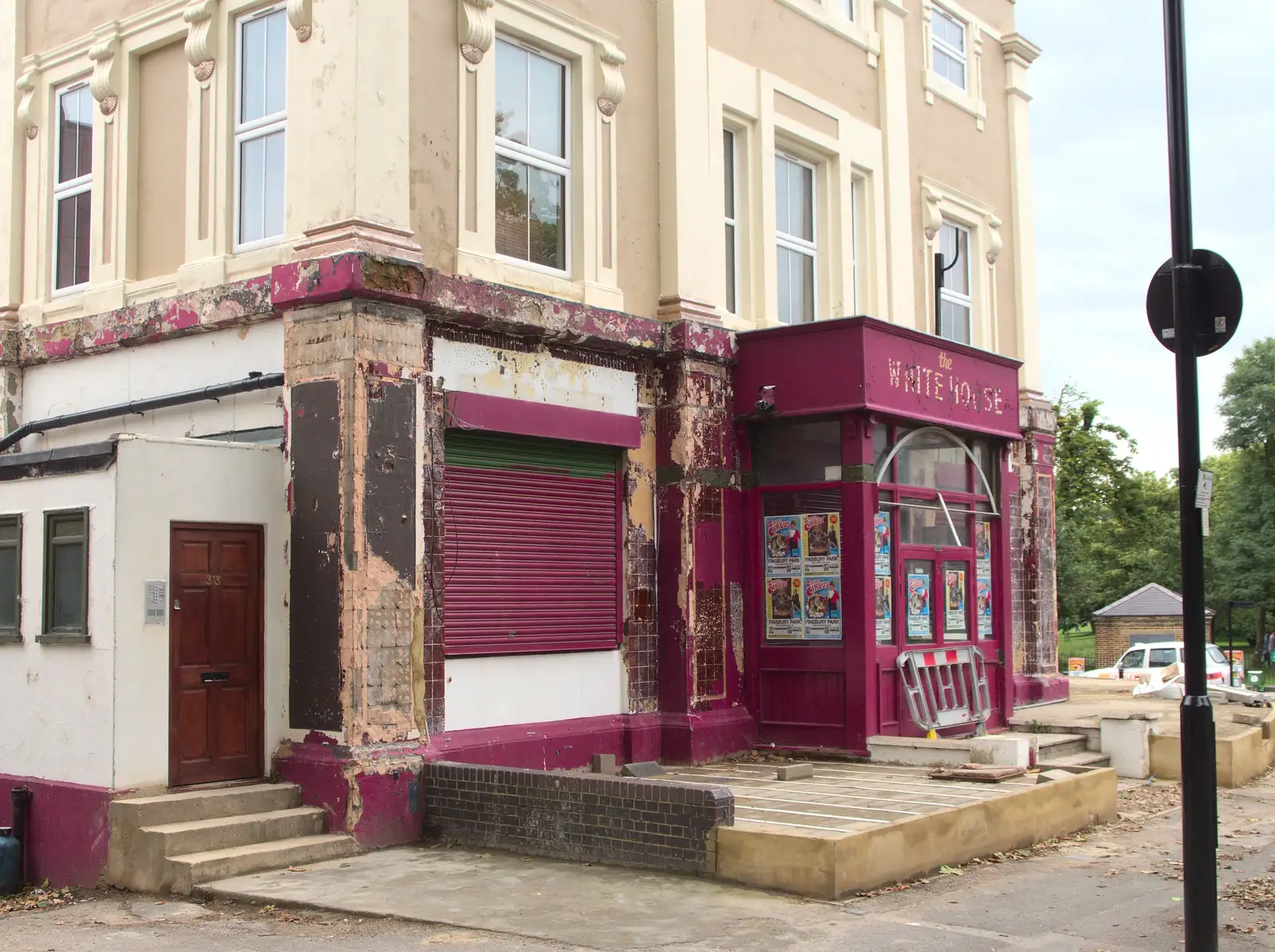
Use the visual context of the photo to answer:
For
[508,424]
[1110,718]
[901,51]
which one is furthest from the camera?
[901,51]

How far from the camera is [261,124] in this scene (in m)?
12.2

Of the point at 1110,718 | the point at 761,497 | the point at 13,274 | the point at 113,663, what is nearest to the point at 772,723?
the point at 761,497

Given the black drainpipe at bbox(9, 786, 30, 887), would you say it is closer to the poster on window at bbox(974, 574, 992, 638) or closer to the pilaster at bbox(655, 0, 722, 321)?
the pilaster at bbox(655, 0, 722, 321)

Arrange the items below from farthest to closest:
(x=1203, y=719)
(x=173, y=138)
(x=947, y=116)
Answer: (x=947, y=116)
(x=173, y=138)
(x=1203, y=719)

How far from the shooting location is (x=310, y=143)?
11.3 meters

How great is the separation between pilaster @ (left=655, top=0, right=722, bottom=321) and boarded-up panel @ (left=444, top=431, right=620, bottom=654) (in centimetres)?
199

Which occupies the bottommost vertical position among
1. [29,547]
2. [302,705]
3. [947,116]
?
[302,705]

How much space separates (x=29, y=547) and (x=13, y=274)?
15.5 ft

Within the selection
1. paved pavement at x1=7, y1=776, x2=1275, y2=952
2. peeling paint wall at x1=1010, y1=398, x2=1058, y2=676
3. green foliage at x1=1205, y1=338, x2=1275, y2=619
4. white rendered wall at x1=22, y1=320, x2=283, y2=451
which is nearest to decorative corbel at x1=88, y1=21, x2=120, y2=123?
white rendered wall at x1=22, y1=320, x2=283, y2=451

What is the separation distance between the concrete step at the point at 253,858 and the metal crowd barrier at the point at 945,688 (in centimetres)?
650

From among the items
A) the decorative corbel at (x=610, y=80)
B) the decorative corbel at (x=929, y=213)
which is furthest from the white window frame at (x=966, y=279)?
the decorative corbel at (x=610, y=80)

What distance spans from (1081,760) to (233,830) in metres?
9.29

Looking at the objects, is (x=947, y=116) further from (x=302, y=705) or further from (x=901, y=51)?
(x=302, y=705)

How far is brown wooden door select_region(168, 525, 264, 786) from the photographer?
10578 mm
